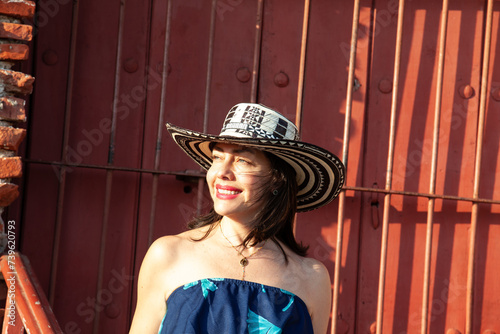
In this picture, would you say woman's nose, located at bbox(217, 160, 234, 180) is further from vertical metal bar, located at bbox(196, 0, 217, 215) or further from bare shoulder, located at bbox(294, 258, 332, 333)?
vertical metal bar, located at bbox(196, 0, 217, 215)

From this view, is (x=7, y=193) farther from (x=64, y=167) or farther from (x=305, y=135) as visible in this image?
(x=305, y=135)

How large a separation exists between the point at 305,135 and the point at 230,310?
4.38ft

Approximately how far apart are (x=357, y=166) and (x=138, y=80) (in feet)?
3.59

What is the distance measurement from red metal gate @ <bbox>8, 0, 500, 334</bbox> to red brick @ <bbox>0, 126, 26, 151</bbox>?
0.40 m

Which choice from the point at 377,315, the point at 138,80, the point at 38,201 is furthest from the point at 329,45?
the point at 38,201

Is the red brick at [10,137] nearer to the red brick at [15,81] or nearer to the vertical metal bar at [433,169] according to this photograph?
the red brick at [15,81]

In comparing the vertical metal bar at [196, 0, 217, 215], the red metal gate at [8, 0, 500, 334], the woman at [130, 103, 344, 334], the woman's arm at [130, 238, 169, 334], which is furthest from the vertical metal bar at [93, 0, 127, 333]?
the woman's arm at [130, 238, 169, 334]

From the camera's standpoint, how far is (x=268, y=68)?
3.45 meters

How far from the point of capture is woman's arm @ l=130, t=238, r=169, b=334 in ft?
7.60

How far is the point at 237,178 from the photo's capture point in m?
2.39

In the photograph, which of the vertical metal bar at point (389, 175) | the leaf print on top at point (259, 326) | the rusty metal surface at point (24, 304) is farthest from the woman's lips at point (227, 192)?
the vertical metal bar at point (389, 175)

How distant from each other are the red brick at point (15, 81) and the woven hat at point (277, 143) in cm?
69

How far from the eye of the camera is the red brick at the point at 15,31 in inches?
110

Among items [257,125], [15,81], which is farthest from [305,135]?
[15,81]
